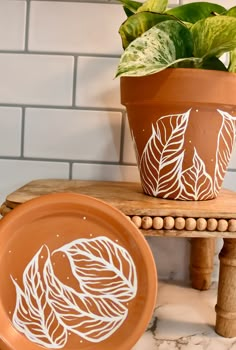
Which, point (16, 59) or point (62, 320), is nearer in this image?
point (62, 320)

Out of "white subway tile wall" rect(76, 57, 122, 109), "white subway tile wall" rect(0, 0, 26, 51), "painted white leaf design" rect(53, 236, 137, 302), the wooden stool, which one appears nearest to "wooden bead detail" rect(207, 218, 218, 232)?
the wooden stool

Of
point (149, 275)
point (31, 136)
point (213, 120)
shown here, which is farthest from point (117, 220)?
point (31, 136)

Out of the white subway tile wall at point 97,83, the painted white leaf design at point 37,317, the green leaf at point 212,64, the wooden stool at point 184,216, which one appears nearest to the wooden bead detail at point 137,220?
the wooden stool at point 184,216

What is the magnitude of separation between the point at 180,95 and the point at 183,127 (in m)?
0.04

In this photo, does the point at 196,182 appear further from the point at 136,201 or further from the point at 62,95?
the point at 62,95

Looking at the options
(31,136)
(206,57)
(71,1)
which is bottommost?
(31,136)

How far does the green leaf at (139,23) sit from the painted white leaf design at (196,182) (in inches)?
6.8

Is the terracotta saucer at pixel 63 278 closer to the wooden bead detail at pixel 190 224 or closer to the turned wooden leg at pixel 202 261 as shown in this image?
the wooden bead detail at pixel 190 224

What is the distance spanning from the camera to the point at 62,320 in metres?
0.46

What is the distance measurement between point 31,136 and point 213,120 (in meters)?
0.38

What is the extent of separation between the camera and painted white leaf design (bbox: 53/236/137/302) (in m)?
0.46

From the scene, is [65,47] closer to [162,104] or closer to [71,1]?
[71,1]

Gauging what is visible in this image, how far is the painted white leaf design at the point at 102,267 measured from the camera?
0.46 meters

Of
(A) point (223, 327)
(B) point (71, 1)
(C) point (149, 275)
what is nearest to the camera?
(C) point (149, 275)
